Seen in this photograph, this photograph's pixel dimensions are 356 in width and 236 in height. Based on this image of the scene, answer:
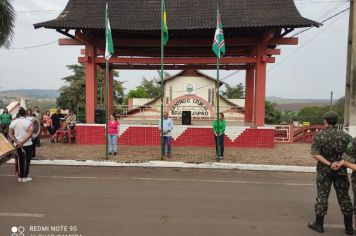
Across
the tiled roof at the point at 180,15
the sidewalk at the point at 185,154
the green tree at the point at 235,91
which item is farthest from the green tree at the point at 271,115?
the tiled roof at the point at 180,15

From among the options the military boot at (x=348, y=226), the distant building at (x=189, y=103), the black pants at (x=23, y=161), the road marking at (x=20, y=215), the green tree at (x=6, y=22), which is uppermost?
the green tree at (x=6, y=22)

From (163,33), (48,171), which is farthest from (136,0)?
(48,171)

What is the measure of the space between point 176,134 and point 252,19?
5.42 metres

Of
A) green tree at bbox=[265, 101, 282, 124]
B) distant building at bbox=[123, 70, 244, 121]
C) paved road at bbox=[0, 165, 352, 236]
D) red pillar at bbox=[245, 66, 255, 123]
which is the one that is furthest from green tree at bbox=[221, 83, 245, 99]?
paved road at bbox=[0, 165, 352, 236]

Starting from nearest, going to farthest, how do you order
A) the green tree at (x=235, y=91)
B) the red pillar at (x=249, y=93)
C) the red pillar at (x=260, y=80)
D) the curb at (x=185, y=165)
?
the curb at (x=185, y=165) → the red pillar at (x=260, y=80) → the red pillar at (x=249, y=93) → the green tree at (x=235, y=91)

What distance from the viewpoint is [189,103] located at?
2212cm

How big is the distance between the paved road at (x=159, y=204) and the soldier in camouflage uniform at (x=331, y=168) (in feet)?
1.38

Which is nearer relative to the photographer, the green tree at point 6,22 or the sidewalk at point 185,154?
the sidewalk at point 185,154

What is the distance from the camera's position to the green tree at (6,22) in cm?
1377

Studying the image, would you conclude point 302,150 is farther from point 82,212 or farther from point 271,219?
point 82,212

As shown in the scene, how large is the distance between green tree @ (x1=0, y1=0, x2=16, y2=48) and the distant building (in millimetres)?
7212

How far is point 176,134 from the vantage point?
47.1 ft

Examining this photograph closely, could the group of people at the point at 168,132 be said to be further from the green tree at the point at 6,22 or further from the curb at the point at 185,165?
the green tree at the point at 6,22

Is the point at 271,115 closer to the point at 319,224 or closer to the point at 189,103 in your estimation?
the point at 189,103
